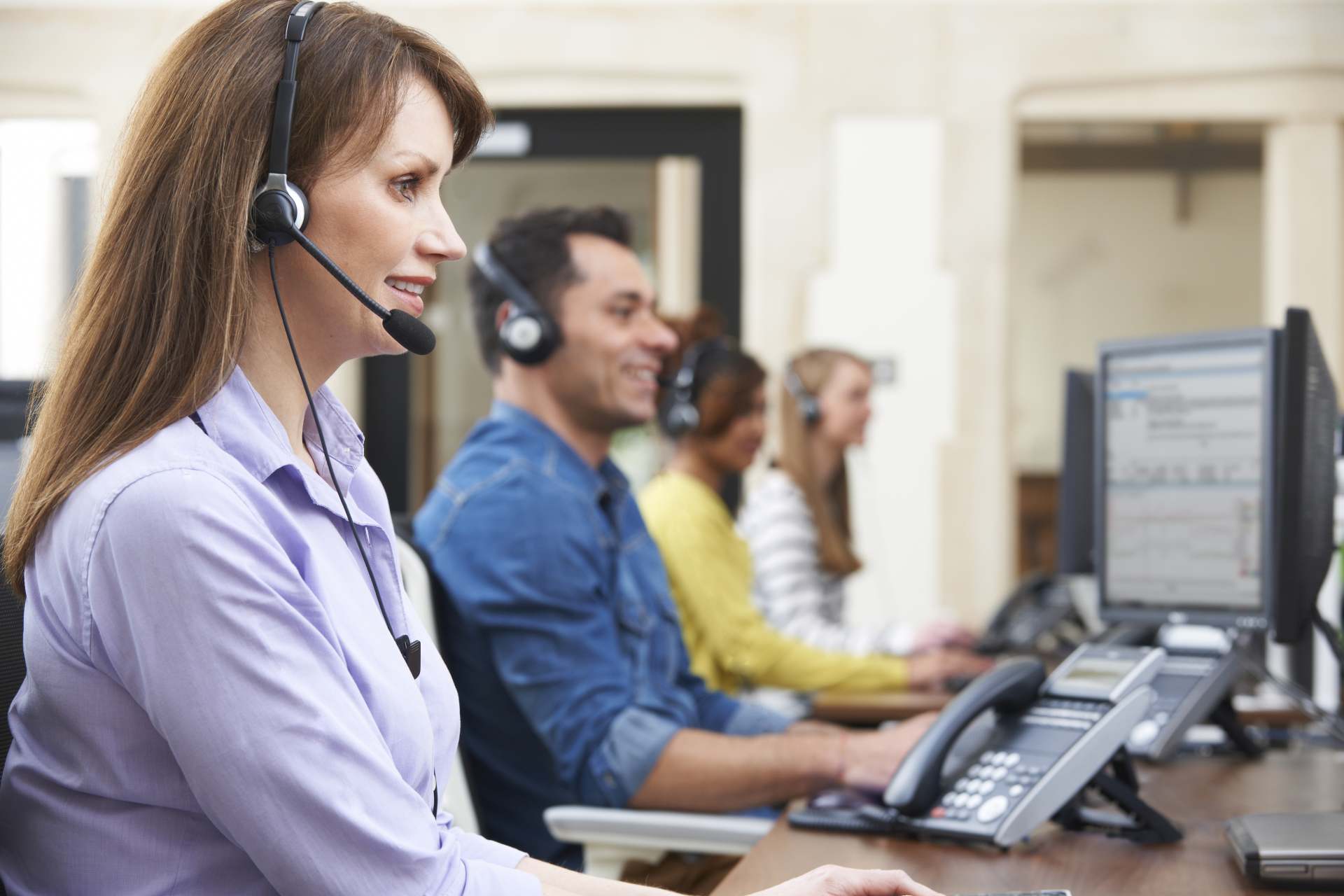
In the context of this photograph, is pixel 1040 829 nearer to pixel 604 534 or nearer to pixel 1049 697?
pixel 1049 697

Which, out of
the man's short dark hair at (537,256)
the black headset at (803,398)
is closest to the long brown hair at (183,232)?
the man's short dark hair at (537,256)

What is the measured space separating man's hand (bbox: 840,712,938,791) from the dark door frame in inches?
140

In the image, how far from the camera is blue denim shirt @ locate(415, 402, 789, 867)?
163 centimetres

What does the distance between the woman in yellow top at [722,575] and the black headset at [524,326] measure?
74cm

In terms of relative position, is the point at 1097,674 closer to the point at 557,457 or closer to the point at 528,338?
the point at 557,457

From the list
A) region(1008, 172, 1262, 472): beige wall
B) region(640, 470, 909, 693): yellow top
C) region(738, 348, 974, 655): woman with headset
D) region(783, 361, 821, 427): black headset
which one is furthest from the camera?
region(1008, 172, 1262, 472): beige wall

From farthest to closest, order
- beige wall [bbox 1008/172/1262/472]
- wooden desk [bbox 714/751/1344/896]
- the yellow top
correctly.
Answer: beige wall [bbox 1008/172/1262/472], the yellow top, wooden desk [bbox 714/751/1344/896]

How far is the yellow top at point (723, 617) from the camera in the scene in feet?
8.98

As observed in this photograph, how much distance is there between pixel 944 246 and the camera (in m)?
4.88

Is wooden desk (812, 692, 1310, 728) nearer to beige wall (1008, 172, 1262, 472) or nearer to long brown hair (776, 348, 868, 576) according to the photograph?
long brown hair (776, 348, 868, 576)

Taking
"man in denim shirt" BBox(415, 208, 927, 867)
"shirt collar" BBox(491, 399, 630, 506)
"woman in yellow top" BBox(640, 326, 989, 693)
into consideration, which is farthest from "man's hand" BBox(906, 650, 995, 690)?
"shirt collar" BBox(491, 399, 630, 506)

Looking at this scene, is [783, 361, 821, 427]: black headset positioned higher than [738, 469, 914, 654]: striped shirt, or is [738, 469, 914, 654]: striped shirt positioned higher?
[783, 361, 821, 427]: black headset

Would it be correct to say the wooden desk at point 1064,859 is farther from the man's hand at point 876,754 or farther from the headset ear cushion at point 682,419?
the headset ear cushion at point 682,419

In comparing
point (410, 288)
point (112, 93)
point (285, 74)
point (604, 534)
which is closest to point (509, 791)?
point (604, 534)
